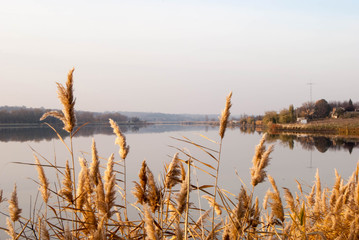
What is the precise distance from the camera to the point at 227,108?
1.79 meters

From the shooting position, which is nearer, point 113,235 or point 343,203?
point 113,235

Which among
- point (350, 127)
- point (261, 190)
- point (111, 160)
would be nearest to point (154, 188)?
point (111, 160)

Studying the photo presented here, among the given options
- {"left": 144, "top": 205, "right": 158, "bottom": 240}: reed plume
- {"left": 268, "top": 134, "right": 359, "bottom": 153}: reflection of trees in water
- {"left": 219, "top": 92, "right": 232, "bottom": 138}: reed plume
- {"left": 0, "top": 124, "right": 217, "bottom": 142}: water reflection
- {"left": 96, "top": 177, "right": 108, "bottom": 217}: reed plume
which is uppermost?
{"left": 219, "top": 92, "right": 232, "bottom": 138}: reed plume

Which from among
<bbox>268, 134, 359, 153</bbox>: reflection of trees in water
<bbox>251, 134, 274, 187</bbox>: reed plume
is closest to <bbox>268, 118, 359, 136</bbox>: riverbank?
<bbox>268, 134, 359, 153</bbox>: reflection of trees in water

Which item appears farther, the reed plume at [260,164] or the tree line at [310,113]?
the tree line at [310,113]

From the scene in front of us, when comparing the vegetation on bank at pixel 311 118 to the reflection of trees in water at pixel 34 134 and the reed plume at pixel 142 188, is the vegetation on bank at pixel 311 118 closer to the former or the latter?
the reflection of trees in water at pixel 34 134

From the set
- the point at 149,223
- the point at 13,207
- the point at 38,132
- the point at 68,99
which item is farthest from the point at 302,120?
the point at 149,223

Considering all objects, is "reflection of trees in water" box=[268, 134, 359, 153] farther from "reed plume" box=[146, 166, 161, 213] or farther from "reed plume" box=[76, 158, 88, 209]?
"reed plume" box=[76, 158, 88, 209]

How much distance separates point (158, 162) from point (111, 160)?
46.9 feet

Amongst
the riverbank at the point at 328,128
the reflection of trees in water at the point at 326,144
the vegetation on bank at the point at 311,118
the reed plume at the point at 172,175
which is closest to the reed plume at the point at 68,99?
the reed plume at the point at 172,175

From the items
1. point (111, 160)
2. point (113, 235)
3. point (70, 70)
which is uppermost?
point (70, 70)

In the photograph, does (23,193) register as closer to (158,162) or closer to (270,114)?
(158,162)

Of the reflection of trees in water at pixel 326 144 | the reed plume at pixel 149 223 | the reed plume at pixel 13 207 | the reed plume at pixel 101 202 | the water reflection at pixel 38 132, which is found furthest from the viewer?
the water reflection at pixel 38 132

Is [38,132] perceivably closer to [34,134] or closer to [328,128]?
[34,134]
